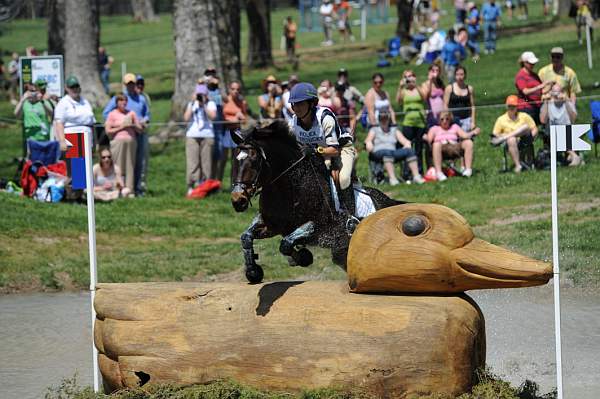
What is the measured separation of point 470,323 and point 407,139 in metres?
11.0

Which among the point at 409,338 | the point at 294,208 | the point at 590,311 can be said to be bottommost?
the point at 590,311

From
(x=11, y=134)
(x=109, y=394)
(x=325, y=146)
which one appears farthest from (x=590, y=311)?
(x=11, y=134)

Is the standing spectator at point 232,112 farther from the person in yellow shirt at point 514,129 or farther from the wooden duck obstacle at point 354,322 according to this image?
the wooden duck obstacle at point 354,322

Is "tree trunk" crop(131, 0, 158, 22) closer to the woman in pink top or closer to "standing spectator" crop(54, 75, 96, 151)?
the woman in pink top

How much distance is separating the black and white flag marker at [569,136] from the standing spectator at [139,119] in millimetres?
11389

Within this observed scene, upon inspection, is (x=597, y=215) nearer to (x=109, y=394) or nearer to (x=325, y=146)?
(x=325, y=146)

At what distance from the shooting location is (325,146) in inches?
354

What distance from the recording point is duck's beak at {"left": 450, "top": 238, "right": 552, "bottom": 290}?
731 cm

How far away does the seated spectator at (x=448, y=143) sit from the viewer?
17562 mm

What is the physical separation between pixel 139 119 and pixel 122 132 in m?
0.49

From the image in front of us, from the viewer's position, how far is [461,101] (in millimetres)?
18000

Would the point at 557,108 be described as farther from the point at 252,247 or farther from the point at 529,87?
the point at 252,247

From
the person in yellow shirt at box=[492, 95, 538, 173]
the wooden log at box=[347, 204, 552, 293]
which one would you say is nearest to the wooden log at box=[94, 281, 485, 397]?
the wooden log at box=[347, 204, 552, 293]

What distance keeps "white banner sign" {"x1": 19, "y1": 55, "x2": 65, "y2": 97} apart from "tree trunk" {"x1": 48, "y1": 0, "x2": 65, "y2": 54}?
897 centimetres
